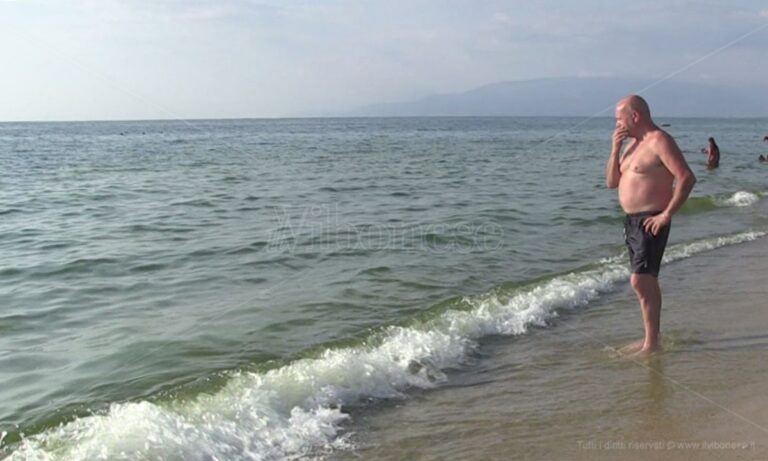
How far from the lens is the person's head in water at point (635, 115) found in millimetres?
5355

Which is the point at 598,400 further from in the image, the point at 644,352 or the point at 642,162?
the point at 642,162

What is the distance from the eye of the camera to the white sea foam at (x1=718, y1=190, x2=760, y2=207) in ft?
53.1

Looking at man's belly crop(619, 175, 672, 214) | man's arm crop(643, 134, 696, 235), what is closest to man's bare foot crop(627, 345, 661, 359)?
man's arm crop(643, 134, 696, 235)

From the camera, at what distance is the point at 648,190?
543 cm

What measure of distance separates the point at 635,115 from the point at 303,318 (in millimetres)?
3786

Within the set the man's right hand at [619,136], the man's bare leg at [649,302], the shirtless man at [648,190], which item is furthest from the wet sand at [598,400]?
the man's right hand at [619,136]

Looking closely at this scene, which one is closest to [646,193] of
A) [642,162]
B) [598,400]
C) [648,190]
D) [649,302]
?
[648,190]

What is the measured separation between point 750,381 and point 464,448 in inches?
92.8

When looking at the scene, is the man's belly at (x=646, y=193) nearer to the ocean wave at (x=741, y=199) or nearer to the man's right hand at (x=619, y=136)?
the man's right hand at (x=619, y=136)

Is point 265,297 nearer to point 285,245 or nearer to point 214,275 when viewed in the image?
point 214,275

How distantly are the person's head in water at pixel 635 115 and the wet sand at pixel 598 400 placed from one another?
1892 mm

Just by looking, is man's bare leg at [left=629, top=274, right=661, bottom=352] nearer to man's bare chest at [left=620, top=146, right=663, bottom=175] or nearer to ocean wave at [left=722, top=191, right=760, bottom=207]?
man's bare chest at [left=620, top=146, right=663, bottom=175]

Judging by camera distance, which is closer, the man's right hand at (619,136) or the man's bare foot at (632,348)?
the man's right hand at (619,136)

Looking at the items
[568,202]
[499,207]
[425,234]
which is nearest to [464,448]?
[425,234]
